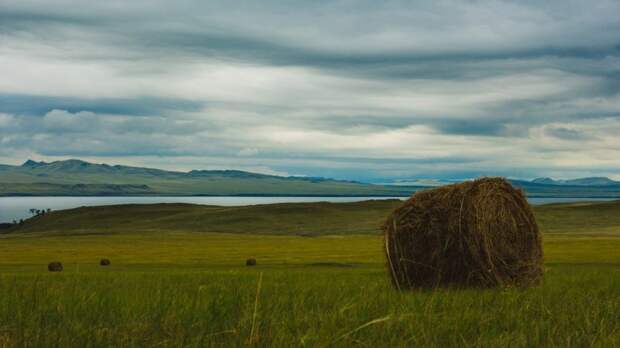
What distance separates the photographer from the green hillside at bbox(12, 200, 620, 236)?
118m

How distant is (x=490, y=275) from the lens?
48.6ft

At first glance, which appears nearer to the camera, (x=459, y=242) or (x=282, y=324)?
(x=282, y=324)

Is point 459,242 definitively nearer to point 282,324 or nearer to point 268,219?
point 282,324

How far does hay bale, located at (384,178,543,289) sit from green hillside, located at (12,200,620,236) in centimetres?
9387

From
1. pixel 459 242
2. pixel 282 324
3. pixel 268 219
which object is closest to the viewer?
pixel 282 324

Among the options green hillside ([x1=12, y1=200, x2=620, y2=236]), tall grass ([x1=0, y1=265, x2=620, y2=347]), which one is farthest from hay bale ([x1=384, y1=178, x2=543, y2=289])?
green hillside ([x1=12, y1=200, x2=620, y2=236])

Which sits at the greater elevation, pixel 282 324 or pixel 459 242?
pixel 282 324

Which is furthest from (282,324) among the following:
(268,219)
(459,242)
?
(268,219)

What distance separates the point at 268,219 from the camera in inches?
5344

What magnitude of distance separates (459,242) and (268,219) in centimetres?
12163

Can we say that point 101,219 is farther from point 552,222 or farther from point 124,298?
point 124,298

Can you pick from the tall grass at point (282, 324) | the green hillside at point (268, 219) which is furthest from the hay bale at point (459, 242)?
the green hillside at point (268, 219)

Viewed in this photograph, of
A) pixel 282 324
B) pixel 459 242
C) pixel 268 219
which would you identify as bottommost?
pixel 268 219

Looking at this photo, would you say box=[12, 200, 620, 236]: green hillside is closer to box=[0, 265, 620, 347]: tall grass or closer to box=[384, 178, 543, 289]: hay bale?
box=[384, 178, 543, 289]: hay bale
